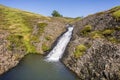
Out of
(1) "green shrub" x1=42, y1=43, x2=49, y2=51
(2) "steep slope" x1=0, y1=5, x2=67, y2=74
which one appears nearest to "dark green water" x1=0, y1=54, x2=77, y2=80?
(2) "steep slope" x1=0, y1=5, x2=67, y2=74

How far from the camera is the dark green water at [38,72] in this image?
192ft

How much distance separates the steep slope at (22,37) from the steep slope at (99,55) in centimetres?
2083

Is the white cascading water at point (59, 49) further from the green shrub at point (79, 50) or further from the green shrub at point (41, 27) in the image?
the green shrub at point (79, 50)

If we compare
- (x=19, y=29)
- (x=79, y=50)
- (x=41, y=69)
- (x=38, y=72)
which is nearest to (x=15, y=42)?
(x=19, y=29)

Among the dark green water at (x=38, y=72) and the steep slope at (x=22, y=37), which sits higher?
the steep slope at (x=22, y=37)

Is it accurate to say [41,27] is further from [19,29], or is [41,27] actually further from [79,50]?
[79,50]

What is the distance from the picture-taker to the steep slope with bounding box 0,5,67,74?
245 ft

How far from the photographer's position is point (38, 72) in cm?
6375

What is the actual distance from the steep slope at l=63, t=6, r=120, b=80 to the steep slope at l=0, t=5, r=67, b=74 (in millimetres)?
20831

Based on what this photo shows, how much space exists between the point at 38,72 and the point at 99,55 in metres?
19.9

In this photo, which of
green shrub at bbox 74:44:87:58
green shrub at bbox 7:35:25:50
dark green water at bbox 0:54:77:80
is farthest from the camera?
green shrub at bbox 7:35:25:50

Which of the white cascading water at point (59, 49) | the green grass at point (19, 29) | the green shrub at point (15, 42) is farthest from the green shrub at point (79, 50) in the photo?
the green grass at point (19, 29)

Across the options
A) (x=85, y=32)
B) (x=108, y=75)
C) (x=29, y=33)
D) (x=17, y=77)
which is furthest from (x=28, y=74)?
(x=29, y=33)

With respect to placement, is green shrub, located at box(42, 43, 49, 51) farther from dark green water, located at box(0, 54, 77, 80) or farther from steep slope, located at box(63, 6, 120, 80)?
steep slope, located at box(63, 6, 120, 80)
